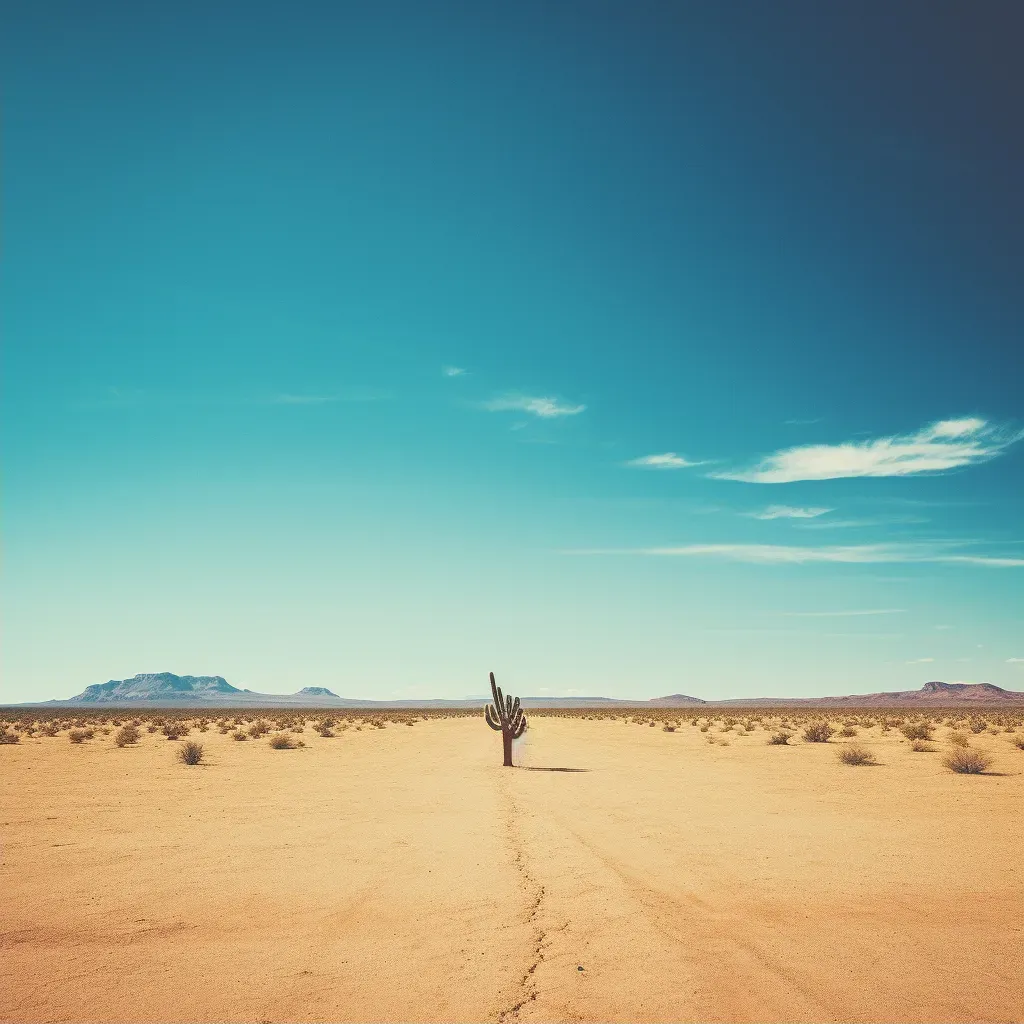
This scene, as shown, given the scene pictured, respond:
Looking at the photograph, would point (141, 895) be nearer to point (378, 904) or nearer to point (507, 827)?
point (378, 904)

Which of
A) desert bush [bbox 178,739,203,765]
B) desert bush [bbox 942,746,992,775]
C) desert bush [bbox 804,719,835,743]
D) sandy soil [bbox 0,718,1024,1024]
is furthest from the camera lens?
desert bush [bbox 804,719,835,743]

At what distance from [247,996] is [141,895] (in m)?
3.61

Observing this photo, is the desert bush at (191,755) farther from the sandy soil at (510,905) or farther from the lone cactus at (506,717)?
the lone cactus at (506,717)

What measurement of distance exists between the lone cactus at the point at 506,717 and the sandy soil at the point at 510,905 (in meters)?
6.56

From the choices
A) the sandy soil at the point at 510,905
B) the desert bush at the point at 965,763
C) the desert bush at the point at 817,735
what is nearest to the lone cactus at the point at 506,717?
the sandy soil at the point at 510,905

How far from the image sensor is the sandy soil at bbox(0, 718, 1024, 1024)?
5629mm

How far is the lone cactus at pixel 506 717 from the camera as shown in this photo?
2377 centimetres

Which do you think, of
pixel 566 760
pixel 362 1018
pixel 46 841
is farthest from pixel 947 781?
pixel 46 841

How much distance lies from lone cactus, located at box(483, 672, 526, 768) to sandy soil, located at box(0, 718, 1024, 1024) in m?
6.56

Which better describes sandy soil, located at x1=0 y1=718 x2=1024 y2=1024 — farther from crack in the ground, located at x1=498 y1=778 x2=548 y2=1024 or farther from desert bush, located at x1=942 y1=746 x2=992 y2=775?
desert bush, located at x1=942 y1=746 x2=992 y2=775

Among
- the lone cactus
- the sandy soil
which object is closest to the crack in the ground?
the sandy soil

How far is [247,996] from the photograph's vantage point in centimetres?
567

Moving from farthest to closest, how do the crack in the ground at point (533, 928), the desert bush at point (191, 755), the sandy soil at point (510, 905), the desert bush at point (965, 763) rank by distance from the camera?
1. the desert bush at point (191, 755)
2. the desert bush at point (965, 763)
3. the sandy soil at point (510, 905)
4. the crack in the ground at point (533, 928)

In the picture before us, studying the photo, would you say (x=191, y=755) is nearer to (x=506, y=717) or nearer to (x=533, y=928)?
(x=506, y=717)
